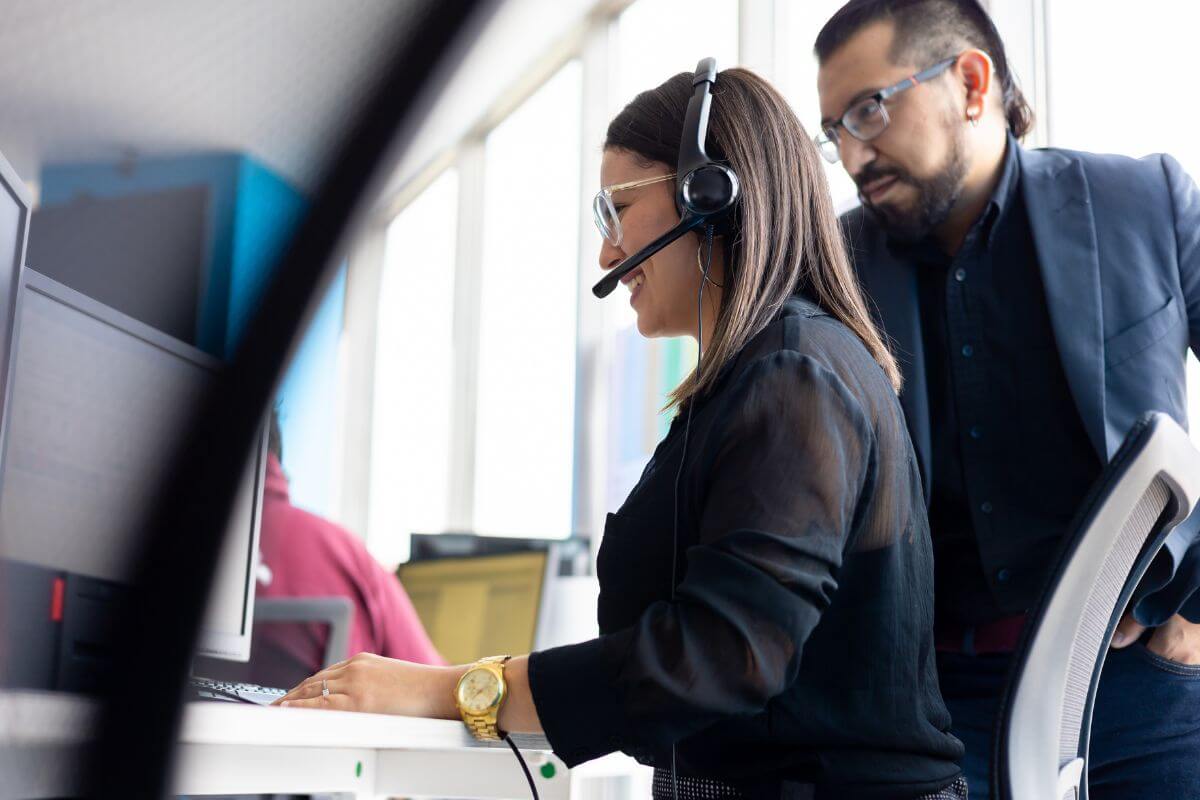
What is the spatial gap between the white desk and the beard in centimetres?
81

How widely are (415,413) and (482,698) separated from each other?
4.16 metres

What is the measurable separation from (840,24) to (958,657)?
87cm

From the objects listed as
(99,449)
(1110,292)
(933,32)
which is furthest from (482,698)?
(933,32)

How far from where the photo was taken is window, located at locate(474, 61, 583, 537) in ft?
12.7

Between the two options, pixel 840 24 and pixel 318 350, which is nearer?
pixel 318 350

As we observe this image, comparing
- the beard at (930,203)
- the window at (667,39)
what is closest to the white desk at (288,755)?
the beard at (930,203)

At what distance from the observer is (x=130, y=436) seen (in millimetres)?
161

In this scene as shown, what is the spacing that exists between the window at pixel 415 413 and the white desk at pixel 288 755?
10.0 feet

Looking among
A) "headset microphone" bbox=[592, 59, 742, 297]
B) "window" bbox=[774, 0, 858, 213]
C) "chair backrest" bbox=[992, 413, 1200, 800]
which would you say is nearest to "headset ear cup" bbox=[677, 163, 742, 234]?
"headset microphone" bbox=[592, 59, 742, 297]

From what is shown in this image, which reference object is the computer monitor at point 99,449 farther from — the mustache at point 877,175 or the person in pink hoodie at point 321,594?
the person in pink hoodie at point 321,594

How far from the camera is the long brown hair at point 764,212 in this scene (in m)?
1.02

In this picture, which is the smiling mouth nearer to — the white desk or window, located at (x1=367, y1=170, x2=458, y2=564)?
the white desk

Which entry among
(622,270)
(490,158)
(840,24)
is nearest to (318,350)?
(622,270)

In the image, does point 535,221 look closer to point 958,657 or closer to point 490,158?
point 490,158
